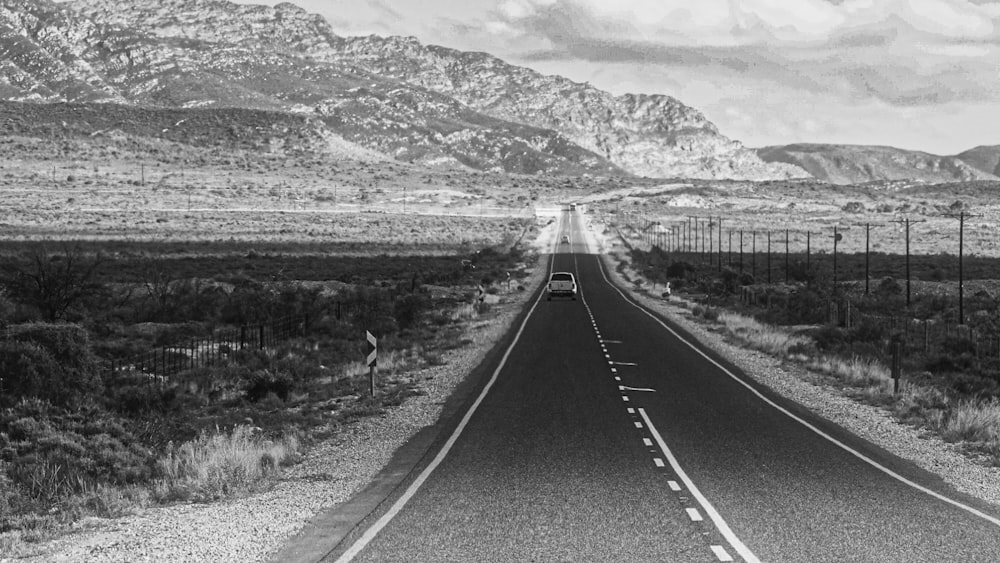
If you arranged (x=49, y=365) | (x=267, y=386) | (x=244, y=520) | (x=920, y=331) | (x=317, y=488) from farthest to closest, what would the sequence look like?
(x=920, y=331) < (x=267, y=386) < (x=49, y=365) < (x=317, y=488) < (x=244, y=520)

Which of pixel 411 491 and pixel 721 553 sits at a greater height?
pixel 721 553

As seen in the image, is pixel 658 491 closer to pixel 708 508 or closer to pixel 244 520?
pixel 708 508

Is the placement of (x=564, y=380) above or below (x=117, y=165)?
below

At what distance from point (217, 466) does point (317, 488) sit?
5.01 ft

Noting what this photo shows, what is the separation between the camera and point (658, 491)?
12672 millimetres

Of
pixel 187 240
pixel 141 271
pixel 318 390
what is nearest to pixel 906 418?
pixel 318 390

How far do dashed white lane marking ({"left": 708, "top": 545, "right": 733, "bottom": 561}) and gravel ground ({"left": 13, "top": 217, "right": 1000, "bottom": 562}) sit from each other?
4167 mm

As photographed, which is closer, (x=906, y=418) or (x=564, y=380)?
(x=906, y=418)

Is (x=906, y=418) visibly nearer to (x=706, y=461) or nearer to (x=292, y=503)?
(x=706, y=461)

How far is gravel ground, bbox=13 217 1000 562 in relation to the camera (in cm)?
1004

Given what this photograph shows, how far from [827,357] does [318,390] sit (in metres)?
14.9

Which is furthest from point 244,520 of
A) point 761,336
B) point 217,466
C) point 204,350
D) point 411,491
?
point 761,336

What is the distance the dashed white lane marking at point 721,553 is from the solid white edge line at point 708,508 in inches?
4.8

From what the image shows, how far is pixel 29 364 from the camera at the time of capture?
19.7m
